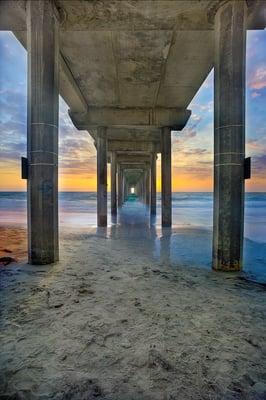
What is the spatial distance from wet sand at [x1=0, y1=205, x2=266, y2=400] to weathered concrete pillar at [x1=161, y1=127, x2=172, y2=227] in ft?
23.6

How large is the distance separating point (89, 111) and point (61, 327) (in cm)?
1019

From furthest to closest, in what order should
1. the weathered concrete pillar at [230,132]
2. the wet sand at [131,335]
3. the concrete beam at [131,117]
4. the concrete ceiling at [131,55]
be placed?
the concrete beam at [131,117]
the concrete ceiling at [131,55]
the weathered concrete pillar at [230,132]
the wet sand at [131,335]

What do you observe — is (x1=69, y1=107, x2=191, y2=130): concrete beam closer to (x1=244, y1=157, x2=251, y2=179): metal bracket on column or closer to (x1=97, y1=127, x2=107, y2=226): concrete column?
(x1=97, y1=127, x2=107, y2=226): concrete column

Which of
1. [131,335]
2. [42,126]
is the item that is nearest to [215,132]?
[42,126]

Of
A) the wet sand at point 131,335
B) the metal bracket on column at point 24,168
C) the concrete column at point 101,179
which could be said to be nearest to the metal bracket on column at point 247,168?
the wet sand at point 131,335

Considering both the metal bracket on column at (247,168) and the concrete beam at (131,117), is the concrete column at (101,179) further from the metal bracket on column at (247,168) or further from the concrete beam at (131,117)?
the metal bracket on column at (247,168)

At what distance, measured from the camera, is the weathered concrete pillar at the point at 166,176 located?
1172 cm

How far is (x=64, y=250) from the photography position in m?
6.34

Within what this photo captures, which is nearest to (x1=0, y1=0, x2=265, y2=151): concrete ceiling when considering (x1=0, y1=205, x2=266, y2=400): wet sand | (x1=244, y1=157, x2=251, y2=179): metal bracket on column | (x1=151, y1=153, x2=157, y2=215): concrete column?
(x1=244, y1=157, x2=251, y2=179): metal bracket on column

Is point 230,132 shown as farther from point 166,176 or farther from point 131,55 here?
point 166,176

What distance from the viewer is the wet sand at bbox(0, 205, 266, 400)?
1.81 m

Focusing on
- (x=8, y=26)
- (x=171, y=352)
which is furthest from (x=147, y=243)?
(x=8, y=26)

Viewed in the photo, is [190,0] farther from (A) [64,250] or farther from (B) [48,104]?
(A) [64,250]

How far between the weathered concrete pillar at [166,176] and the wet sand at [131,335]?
7.18 m
